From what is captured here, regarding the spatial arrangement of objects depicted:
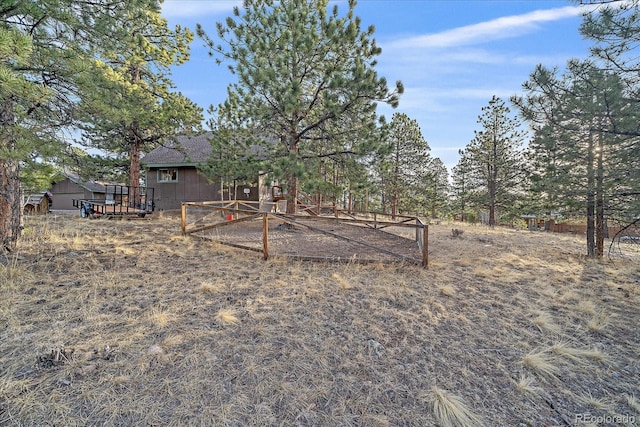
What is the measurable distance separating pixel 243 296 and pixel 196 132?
10531 mm

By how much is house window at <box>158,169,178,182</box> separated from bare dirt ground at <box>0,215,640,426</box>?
10.7 m

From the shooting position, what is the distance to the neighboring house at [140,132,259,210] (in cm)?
1516

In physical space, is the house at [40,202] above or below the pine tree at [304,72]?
below

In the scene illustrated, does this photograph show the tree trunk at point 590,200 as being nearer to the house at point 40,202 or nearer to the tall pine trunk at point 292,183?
the tall pine trunk at point 292,183

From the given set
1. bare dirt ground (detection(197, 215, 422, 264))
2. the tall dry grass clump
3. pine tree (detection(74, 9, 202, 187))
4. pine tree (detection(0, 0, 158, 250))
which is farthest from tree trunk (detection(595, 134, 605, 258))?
pine tree (detection(74, 9, 202, 187))

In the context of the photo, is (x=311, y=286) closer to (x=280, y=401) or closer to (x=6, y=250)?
(x=280, y=401)

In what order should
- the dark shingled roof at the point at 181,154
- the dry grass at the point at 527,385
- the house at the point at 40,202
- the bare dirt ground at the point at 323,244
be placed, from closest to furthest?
the dry grass at the point at 527,385 < the bare dirt ground at the point at 323,244 < the dark shingled roof at the point at 181,154 < the house at the point at 40,202

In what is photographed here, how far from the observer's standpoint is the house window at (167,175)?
15750 mm

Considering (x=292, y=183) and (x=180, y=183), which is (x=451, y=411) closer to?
(x=292, y=183)

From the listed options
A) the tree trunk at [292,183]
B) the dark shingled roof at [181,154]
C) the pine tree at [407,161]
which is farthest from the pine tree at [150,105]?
the pine tree at [407,161]

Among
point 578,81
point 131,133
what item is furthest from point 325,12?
point 131,133

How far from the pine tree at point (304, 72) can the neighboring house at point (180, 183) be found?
6532 millimetres

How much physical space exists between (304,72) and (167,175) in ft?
36.7

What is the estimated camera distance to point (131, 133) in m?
12.0
